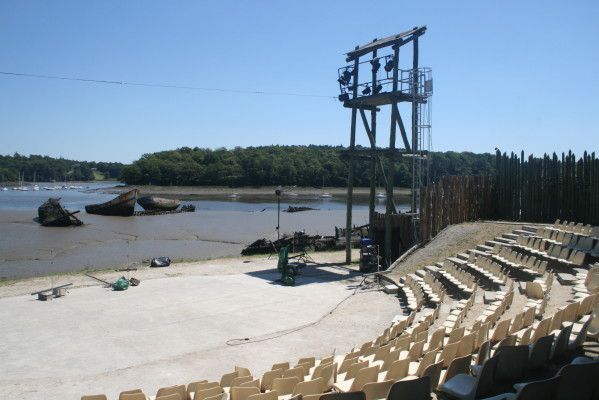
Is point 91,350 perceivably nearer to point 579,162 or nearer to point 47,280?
point 47,280

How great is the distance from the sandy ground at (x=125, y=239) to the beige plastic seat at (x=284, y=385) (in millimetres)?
20833

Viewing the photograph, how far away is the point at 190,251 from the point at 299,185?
371 ft

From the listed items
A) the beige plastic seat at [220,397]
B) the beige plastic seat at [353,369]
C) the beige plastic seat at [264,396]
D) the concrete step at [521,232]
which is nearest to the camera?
the beige plastic seat at [264,396]

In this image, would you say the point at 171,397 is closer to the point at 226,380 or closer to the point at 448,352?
the point at 226,380

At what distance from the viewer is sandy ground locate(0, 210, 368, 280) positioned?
28953 millimetres

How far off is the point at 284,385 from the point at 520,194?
63.0 feet

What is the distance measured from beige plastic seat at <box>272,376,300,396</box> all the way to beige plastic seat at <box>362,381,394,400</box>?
121cm

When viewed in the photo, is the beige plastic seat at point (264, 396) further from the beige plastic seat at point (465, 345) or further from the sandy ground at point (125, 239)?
the sandy ground at point (125, 239)

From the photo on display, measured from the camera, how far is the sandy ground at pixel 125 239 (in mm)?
28953

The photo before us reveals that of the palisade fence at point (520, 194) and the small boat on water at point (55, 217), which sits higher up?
the palisade fence at point (520, 194)

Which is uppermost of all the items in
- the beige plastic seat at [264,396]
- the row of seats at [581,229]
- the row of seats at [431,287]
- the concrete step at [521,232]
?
the row of seats at [581,229]

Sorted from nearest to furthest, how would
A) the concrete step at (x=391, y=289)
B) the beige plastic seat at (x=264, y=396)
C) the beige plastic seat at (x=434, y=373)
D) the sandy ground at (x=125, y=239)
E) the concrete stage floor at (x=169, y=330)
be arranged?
the beige plastic seat at (x=264, y=396) < the beige plastic seat at (x=434, y=373) < the concrete stage floor at (x=169, y=330) < the concrete step at (x=391, y=289) < the sandy ground at (x=125, y=239)

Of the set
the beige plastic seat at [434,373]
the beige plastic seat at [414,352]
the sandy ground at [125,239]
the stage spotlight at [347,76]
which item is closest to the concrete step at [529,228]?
the stage spotlight at [347,76]

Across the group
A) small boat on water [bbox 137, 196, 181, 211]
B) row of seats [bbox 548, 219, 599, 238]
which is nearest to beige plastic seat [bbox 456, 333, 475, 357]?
row of seats [bbox 548, 219, 599, 238]
